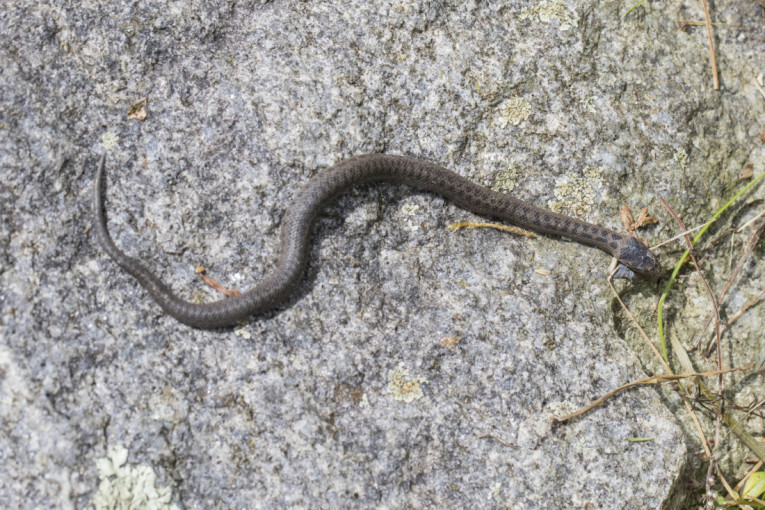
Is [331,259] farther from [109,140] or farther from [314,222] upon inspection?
[109,140]

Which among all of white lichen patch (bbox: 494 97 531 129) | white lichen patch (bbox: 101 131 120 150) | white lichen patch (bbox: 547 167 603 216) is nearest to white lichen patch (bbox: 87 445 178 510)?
white lichen patch (bbox: 101 131 120 150)

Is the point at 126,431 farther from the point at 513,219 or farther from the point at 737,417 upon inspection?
the point at 737,417

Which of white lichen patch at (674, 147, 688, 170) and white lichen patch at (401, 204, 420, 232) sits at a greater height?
white lichen patch at (674, 147, 688, 170)

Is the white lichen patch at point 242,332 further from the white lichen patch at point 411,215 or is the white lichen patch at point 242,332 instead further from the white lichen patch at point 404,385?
the white lichen patch at point 411,215

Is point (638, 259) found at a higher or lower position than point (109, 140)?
higher

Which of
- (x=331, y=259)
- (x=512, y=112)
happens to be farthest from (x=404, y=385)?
(x=512, y=112)

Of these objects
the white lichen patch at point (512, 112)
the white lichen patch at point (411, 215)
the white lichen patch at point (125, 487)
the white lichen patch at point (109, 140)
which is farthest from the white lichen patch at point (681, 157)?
Answer: the white lichen patch at point (125, 487)

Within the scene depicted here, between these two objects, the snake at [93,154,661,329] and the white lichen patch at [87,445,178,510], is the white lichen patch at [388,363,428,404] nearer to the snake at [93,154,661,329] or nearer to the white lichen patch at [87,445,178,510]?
the snake at [93,154,661,329]
